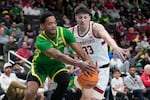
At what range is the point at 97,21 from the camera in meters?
21.0

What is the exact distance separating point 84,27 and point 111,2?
1639 centimetres

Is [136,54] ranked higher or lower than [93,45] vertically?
lower

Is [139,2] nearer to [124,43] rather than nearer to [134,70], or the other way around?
[124,43]

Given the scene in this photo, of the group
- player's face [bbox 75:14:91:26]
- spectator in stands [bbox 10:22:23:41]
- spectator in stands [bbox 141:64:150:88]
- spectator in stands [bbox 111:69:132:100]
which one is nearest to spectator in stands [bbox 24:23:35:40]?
spectator in stands [bbox 10:22:23:41]

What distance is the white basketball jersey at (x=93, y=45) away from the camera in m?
7.86

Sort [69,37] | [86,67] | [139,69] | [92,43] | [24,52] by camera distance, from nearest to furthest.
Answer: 1. [86,67]
2. [69,37]
3. [92,43]
4. [24,52]
5. [139,69]

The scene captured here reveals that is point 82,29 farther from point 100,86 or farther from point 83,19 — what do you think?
point 100,86

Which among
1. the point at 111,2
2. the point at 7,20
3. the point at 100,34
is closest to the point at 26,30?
the point at 7,20

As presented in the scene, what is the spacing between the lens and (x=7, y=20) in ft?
56.5

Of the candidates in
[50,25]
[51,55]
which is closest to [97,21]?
[50,25]

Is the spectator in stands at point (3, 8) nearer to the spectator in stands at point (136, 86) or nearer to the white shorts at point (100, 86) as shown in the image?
the spectator in stands at point (136, 86)

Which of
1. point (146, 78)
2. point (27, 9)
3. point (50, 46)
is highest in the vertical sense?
point (50, 46)

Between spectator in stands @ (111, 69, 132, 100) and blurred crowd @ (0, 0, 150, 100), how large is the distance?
836 millimetres

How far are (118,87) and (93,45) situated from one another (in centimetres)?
526
